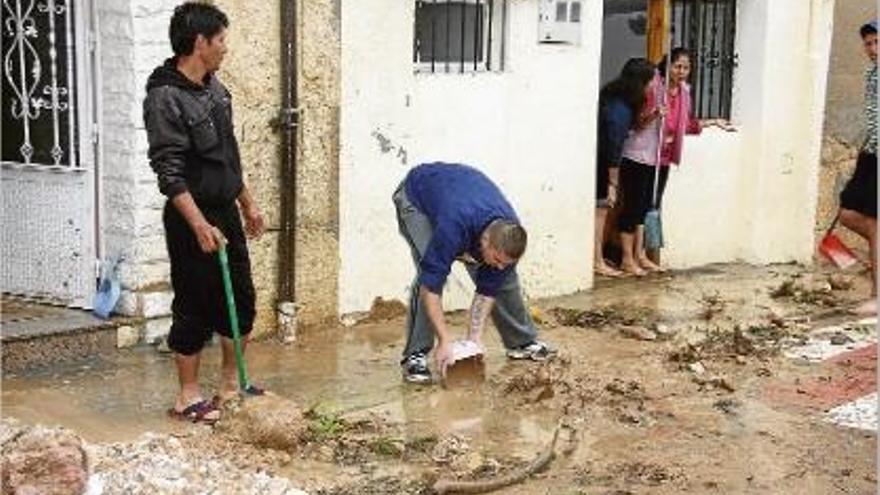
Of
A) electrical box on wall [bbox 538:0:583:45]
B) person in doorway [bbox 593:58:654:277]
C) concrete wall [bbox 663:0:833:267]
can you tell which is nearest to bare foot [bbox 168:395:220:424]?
electrical box on wall [bbox 538:0:583:45]

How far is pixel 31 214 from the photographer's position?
7.37m

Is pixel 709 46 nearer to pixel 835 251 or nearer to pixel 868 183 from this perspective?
pixel 835 251

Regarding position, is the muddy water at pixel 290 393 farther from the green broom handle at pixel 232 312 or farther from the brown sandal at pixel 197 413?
the green broom handle at pixel 232 312

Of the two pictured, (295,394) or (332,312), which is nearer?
(295,394)

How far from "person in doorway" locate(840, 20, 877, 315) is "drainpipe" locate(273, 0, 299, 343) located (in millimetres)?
3568

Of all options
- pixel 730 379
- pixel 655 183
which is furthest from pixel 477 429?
pixel 655 183

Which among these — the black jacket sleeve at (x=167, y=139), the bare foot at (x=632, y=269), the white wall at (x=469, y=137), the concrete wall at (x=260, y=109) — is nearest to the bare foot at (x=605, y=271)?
the bare foot at (x=632, y=269)

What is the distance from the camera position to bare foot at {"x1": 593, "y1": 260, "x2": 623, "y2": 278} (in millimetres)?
9922

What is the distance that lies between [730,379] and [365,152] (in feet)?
8.52

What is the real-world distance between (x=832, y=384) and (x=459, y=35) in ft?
10.9

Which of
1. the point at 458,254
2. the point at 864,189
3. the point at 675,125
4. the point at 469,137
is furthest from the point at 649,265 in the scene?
the point at 458,254

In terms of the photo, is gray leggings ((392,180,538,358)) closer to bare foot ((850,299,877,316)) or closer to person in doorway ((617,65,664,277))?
bare foot ((850,299,877,316))

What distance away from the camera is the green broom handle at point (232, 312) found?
573 centimetres

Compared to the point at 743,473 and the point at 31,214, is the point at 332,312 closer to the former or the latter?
the point at 31,214
